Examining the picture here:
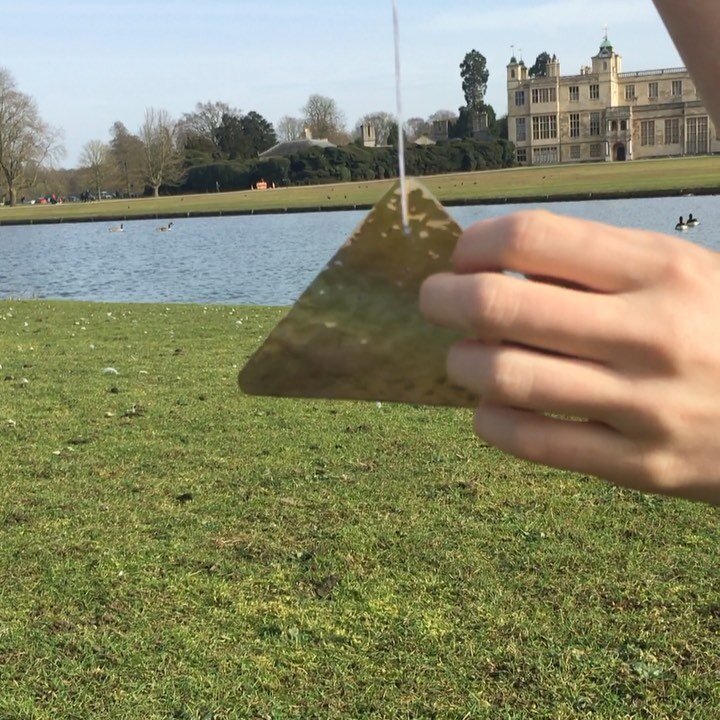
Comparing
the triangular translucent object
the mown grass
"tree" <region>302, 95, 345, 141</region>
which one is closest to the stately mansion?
"tree" <region>302, 95, 345, 141</region>

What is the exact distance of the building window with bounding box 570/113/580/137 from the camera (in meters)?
120

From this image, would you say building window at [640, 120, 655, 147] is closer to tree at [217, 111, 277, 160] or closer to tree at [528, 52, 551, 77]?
tree at [528, 52, 551, 77]

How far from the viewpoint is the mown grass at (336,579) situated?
13.2 feet

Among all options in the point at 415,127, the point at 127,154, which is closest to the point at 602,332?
the point at 415,127

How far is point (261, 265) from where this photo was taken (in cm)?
2797

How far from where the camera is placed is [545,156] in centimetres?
11788

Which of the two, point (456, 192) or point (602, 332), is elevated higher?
point (456, 192)

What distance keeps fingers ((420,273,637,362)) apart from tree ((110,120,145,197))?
94.1 meters

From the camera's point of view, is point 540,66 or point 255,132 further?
point 540,66

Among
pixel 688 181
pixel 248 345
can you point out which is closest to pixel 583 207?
pixel 688 181

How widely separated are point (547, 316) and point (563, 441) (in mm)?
149

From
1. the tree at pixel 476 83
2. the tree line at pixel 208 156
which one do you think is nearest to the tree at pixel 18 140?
the tree line at pixel 208 156

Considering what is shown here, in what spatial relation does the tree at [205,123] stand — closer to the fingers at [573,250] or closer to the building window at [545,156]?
the building window at [545,156]

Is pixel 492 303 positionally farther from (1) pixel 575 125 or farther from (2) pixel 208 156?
(1) pixel 575 125
